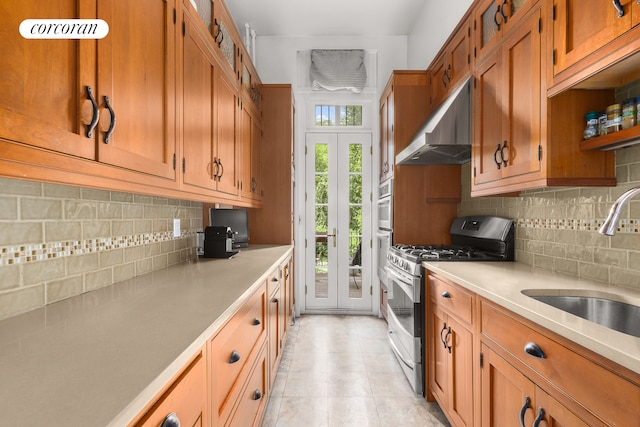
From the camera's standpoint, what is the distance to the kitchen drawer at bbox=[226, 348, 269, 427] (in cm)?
128

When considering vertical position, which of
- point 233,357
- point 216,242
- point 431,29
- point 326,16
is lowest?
point 233,357

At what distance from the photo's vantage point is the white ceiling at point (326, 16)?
330 cm

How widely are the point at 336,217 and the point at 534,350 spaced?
298 centimetres

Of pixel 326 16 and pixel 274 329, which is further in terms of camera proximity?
pixel 326 16

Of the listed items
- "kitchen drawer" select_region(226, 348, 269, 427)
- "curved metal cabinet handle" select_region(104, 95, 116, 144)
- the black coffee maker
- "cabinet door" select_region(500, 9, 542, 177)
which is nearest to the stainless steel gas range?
"cabinet door" select_region(500, 9, 542, 177)

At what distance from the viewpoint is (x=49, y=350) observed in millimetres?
706

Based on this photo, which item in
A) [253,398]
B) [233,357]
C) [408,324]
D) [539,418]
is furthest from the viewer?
[408,324]

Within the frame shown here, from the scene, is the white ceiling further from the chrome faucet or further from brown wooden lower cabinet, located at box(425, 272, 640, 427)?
the chrome faucet

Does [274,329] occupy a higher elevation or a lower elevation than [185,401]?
lower

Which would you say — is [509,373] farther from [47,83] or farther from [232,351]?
[47,83]

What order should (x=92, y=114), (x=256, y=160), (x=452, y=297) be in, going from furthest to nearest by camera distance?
(x=256, y=160) < (x=452, y=297) < (x=92, y=114)

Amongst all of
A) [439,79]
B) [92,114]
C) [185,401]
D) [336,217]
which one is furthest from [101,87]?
[336,217]

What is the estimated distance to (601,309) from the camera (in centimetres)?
125

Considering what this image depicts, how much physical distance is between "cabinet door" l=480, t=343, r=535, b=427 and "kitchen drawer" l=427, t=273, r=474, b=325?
188mm
